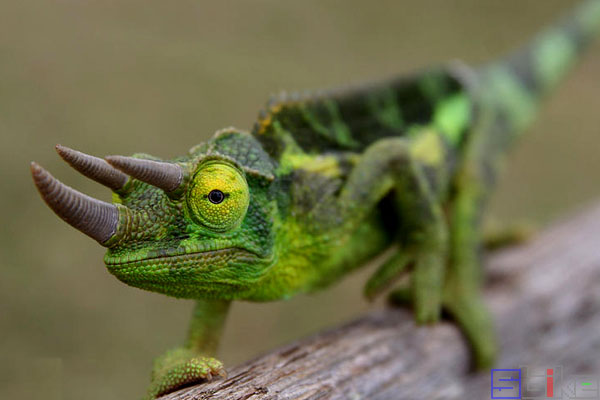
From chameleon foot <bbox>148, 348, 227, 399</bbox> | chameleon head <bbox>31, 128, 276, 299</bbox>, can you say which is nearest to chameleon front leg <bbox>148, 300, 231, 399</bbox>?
chameleon foot <bbox>148, 348, 227, 399</bbox>

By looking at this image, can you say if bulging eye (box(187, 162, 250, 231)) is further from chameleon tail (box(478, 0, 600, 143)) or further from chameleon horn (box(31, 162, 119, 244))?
chameleon tail (box(478, 0, 600, 143))

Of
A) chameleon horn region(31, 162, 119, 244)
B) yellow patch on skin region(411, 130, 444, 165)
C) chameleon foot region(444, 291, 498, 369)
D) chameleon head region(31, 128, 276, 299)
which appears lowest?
chameleon horn region(31, 162, 119, 244)

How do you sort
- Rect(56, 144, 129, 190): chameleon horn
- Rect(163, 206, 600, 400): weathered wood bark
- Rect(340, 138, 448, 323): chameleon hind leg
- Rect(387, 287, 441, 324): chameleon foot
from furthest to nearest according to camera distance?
Rect(387, 287, 441, 324): chameleon foot → Rect(340, 138, 448, 323): chameleon hind leg → Rect(163, 206, 600, 400): weathered wood bark → Rect(56, 144, 129, 190): chameleon horn

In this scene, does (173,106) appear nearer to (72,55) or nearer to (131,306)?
(72,55)

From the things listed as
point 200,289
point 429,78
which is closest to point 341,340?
point 200,289

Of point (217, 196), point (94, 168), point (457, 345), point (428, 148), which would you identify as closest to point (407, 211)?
point (428, 148)

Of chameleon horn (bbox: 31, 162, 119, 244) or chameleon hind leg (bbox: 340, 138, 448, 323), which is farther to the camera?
chameleon hind leg (bbox: 340, 138, 448, 323)

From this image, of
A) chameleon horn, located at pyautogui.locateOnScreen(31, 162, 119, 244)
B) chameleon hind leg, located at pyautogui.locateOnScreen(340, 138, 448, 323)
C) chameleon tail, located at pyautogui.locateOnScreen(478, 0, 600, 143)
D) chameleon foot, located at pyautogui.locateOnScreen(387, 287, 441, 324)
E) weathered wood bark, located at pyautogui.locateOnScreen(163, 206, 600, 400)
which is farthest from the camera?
chameleon tail, located at pyautogui.locateOnScreen(478, 0, 600, 143)
